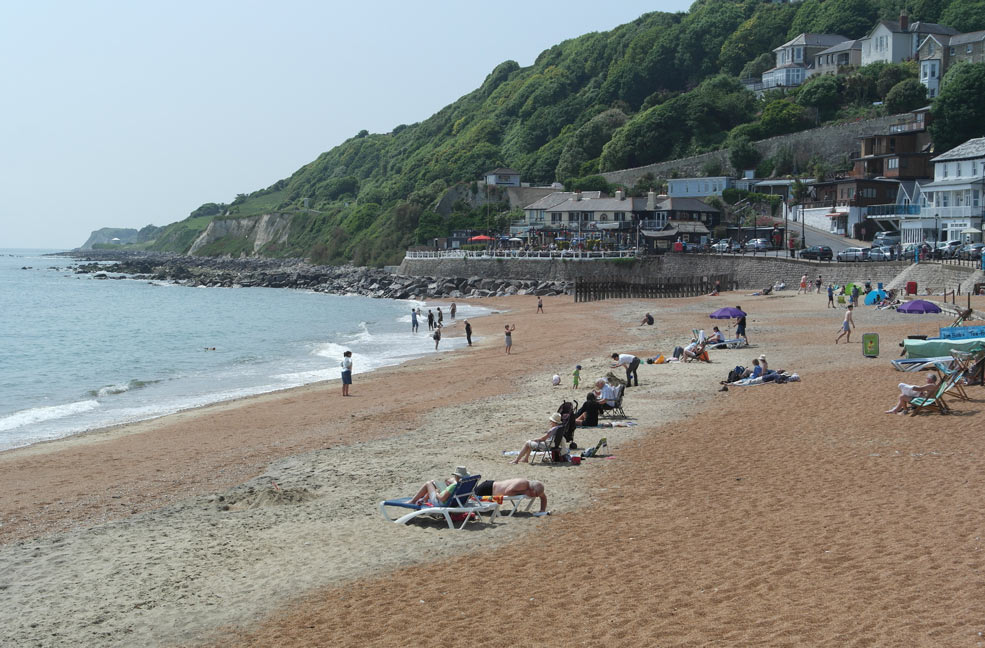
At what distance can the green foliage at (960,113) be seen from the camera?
64375mm

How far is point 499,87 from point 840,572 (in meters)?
156

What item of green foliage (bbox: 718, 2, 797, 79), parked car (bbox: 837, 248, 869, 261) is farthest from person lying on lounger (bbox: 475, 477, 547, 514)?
green foliage (bbox: 718, 2, 797, 79)

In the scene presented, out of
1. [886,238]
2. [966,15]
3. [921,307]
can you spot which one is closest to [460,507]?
[921,307]

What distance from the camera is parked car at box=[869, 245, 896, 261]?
46366mm

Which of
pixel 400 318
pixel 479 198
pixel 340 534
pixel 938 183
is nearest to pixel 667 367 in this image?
pixel 340 534

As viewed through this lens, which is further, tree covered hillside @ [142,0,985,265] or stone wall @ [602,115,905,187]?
tree covered hillside @ [142,0,985,265]

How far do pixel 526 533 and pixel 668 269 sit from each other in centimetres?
5002

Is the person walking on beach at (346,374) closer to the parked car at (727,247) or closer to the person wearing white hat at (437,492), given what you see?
the person wearing white hat at (437,492)

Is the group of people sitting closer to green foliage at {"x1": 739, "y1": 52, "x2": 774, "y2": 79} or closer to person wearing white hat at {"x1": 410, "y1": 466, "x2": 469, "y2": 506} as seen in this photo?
person wearing white hat at {"x1": 410, "y1": 466, "x2": 469, "y2": 506}

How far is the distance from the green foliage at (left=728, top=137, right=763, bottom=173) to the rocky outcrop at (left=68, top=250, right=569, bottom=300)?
27.4 meters

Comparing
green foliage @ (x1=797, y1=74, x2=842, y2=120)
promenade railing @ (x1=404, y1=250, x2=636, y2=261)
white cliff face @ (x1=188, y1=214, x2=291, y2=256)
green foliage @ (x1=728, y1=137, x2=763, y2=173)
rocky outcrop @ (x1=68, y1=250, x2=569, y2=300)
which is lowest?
rocky outcrop @ (x1=68, y1=250, x2=569, y2=300)

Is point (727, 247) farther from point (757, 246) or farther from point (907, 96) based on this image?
point (907, 96)

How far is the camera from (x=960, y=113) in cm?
6431

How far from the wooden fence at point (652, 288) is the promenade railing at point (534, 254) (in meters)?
6.70
